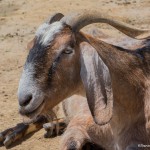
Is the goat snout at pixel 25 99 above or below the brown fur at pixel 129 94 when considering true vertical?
above

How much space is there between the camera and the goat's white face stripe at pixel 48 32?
11.9 ft

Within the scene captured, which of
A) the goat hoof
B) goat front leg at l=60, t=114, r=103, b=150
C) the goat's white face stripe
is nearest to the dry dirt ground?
the goat hoof

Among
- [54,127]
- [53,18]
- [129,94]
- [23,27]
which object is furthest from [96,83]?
[23,27]

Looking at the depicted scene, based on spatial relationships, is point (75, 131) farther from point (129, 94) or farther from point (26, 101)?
point (26, 101)

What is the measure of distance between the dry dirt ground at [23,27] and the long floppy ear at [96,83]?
166 centimetres

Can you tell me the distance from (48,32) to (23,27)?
5725 mm

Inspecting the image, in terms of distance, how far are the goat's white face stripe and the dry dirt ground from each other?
6.58 ft

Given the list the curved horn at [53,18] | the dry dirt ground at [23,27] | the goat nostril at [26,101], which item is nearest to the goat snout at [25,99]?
the goat nostril at [26,101]

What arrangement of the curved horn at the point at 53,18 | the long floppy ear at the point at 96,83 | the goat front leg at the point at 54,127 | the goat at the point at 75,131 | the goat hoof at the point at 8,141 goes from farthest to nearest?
1. the goat front leg at the point at 54,127
2. the goat hoof at the point at 8,141
3. the goat at the point at 75,131
4. the curved horn at the point at 53,18
5. the long floppy ear at the point at 96,83

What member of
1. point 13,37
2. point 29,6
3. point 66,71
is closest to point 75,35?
point 66,71

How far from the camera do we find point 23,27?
9312 mm

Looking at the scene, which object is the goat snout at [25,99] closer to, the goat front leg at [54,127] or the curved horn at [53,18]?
the curved horn at [53,18]

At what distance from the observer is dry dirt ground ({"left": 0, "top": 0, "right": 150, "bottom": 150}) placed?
5.93 m

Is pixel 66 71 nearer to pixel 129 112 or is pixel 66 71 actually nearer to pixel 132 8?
pixel 129 112
